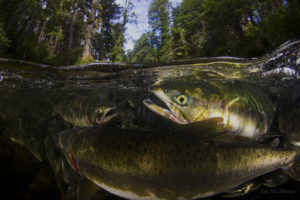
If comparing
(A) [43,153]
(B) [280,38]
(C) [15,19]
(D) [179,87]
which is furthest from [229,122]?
(C) [15,19]

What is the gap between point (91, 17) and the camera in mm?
15500

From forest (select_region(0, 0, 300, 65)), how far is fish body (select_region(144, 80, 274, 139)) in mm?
4490

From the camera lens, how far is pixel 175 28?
18.1 metres

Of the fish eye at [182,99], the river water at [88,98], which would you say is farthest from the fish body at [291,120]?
the fish eye at [182,99]

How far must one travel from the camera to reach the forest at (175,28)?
1055cm

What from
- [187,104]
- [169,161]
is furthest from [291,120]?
[169,161]

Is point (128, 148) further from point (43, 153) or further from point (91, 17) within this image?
point (91, 17)

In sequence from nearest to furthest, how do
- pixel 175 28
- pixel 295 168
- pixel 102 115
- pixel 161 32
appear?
pixel 295 168 → pixel 102 115 → pixel 175 28 → pixel 161 32

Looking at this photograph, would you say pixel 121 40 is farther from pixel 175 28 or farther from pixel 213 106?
pixel 213 106

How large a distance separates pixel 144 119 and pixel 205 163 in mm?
3629

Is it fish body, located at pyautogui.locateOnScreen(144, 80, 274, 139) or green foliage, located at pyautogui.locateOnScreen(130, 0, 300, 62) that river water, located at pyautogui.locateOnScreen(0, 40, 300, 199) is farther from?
green foliage, located at pyautogui.locateOnScreen(130, 0, 300, 62)

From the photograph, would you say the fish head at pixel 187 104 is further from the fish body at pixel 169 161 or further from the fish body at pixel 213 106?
the fish body at pixel 169 161

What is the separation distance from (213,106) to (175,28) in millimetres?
17562

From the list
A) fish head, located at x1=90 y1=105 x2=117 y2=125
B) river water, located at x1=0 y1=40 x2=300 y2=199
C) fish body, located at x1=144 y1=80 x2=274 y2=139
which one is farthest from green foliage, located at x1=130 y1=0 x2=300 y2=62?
fish body, located at x1=144 y1=80 x2=274 y2=139
